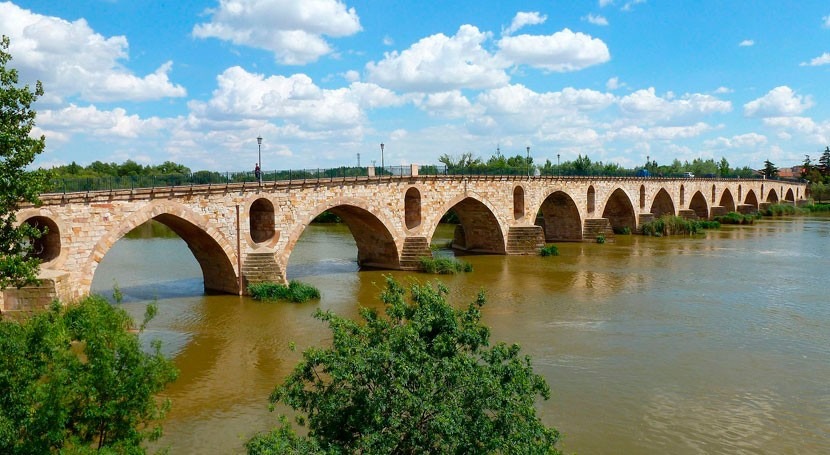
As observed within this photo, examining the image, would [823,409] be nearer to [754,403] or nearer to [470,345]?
[754,403]

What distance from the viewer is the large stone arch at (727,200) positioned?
7083 centimetres

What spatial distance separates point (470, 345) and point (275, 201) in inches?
695

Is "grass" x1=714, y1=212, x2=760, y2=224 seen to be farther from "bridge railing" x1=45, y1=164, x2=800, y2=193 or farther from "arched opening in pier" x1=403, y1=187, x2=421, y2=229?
"arched opening in pier" x1=403, y1=187, x2=421, y2=229

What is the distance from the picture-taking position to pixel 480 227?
37531mm

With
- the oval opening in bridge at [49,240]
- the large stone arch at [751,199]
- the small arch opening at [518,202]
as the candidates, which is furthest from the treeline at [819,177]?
Answer: the oval opening in bridge at [49,240]

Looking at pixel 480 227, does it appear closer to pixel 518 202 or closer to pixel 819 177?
pixel 518 202

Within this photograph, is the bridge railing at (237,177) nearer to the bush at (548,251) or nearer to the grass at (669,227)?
the bush at (548,251)

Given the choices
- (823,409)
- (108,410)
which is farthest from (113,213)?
(823,409)

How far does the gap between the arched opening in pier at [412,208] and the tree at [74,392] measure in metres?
23.2

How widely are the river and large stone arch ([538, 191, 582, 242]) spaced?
8.53 m

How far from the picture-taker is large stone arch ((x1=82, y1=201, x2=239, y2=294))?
19344mm

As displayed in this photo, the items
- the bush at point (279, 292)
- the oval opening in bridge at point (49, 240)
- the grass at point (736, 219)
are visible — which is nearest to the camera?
the oval opening in bridge at point (49, 240)

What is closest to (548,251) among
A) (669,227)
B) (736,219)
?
(669,227)

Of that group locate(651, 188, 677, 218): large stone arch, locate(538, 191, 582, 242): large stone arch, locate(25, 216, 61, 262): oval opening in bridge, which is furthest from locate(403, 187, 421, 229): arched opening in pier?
locate(651, 188, 677, 218): large stone arch
